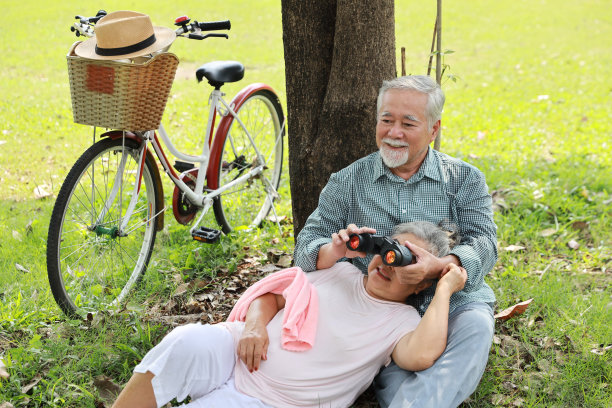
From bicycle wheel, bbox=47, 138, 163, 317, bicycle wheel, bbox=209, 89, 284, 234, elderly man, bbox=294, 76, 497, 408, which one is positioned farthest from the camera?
bicycle wheel, bbox=209, 89, 284, 234

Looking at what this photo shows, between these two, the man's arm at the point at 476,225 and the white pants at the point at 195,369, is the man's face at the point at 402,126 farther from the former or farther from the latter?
the white pants at the point at 195,369

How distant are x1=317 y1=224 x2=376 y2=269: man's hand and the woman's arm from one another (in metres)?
0.26

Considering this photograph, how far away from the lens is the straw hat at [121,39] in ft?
10.5

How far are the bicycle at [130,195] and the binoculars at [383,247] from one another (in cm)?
141

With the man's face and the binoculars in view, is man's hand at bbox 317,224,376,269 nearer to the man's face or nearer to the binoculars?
the binoculars

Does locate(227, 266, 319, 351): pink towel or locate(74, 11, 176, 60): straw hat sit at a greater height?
locate(74, 11, 176, 60): straw hat

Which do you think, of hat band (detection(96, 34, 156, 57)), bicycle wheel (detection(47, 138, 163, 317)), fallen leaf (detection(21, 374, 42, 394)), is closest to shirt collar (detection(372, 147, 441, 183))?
hat band (detection(96, 34, 156, 57))

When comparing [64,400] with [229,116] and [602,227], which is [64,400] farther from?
[602,227]

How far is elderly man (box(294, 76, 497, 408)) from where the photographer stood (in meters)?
2.80

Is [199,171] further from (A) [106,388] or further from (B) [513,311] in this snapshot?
(B) [513,311]

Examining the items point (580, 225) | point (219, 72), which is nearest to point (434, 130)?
point (219, 72)

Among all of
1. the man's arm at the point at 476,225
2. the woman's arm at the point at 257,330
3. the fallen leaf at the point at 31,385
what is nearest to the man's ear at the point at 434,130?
the man's arm at the point at 476,225

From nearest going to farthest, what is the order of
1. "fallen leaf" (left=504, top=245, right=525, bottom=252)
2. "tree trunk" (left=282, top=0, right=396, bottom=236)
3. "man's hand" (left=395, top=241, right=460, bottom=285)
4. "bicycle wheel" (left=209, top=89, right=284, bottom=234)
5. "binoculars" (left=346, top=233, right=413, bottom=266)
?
"binoculars" (left=346, top=233, right=413, bottom=266), "man's hand" (left=395, top=241, right=460, bottom=285), "tree trunk" (left=282, top=0, right=396, bottom=236), "fallen leaf" (left=504, top=245, right=525, bottom=252), "bicycle wheel" (left=209, top=89, right=284, bottom=234)

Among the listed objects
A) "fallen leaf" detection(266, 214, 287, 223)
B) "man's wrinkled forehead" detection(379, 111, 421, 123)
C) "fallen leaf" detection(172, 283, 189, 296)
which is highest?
"man's wrinkled forehead" detection(379, 111, 421, 123)
